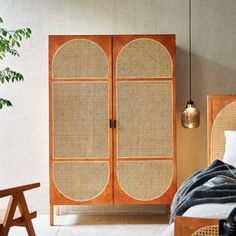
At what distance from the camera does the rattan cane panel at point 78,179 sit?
4590mm

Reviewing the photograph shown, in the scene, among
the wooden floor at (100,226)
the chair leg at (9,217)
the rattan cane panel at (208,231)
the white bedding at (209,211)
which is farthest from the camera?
the wooden floor at (100,226)

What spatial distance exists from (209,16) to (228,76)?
2.09 feet

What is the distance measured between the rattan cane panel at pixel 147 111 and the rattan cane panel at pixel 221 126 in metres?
0.47

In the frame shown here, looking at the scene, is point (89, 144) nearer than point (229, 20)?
Yes

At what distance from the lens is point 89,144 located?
4586 mm

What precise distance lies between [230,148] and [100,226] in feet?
4.52

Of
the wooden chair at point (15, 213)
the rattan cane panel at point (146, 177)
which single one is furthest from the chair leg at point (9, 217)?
the rattan cane panel at point (146, 177)

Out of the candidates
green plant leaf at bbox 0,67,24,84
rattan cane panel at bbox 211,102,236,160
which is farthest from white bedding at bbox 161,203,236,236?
green plant leaf at bbox 0,67,24,84

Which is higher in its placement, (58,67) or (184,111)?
(58,67)

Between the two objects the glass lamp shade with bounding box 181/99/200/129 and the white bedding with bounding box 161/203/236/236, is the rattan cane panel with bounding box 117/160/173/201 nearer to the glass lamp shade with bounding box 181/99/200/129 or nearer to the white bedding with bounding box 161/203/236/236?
the glass lamp shade with bounding box 181/99/200/129

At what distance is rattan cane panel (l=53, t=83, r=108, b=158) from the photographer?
15.0ft

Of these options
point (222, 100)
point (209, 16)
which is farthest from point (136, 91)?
point (209, 16)

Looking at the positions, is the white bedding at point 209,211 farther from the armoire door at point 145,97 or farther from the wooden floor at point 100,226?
the armoire door at point 145,97

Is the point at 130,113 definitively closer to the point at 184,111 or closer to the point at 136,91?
the point at 136,91
